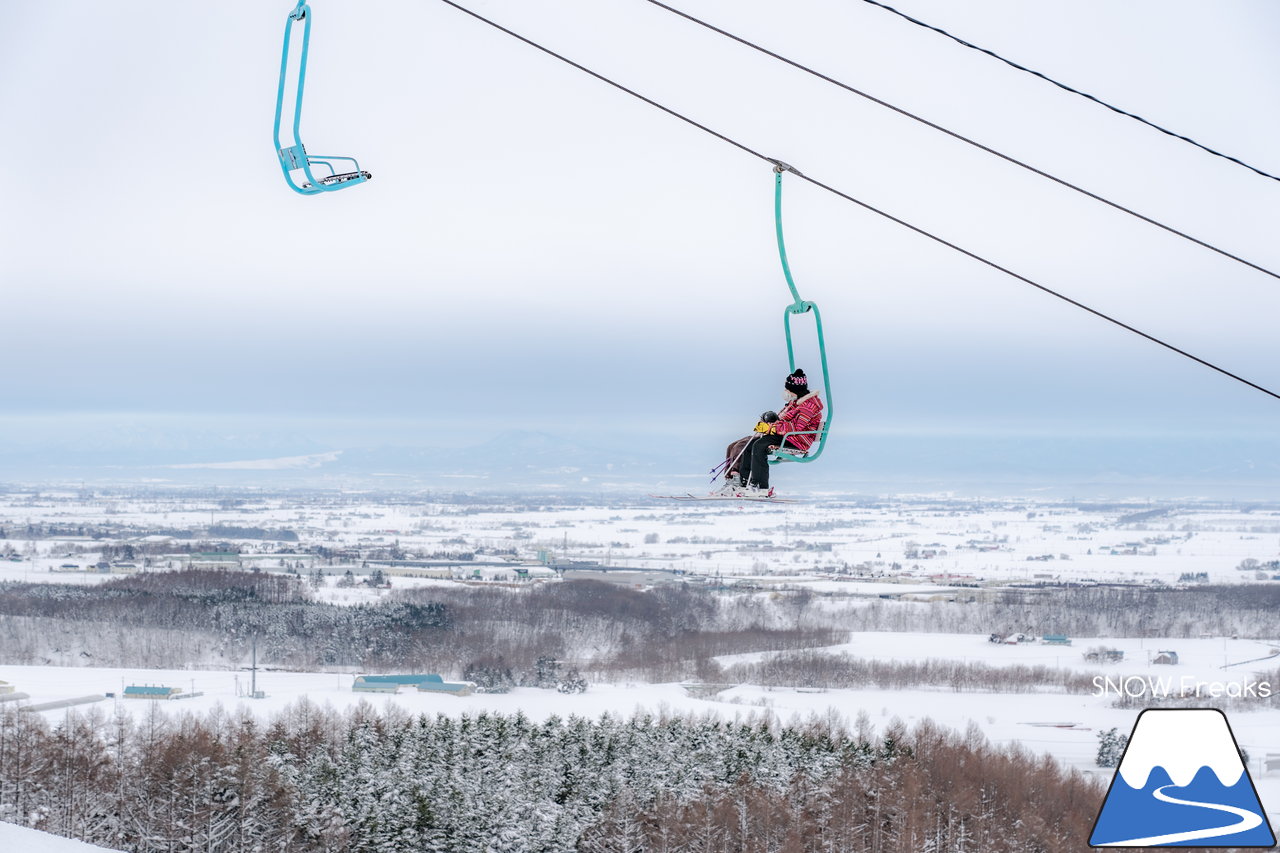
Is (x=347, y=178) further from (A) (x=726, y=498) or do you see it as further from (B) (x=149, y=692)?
(B) (x=149, y=692)

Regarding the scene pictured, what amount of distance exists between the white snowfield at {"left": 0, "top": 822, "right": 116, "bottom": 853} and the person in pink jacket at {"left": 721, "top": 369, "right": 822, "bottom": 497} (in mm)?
11114

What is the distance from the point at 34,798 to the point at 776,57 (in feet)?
83.3

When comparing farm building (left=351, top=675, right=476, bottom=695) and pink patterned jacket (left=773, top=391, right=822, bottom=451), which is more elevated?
pink patterned jacket (left=773, top=391, right=822, bottom=451)

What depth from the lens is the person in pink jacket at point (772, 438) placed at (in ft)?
30.1

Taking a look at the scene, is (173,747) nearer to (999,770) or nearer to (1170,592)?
(999,770)

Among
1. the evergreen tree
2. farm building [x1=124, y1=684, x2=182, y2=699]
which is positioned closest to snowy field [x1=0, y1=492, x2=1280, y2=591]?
the evergreen tree

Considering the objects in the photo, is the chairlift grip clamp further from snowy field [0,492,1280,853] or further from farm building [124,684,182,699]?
farm building [124,684,182,699]

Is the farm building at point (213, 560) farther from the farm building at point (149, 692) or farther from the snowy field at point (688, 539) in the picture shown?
the farm building at point (149, 692)

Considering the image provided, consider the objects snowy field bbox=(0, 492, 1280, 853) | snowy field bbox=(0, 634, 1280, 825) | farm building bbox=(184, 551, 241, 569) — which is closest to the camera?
snowy field bbox=(0, 634, 1280, 825)

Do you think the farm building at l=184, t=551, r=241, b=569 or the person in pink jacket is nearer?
the person in pink jacket

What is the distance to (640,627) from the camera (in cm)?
6588

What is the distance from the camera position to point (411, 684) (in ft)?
172

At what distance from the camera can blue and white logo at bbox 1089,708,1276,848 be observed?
30.9 feet

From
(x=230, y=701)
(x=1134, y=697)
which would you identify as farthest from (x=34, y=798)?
(x=1134, y=697)
